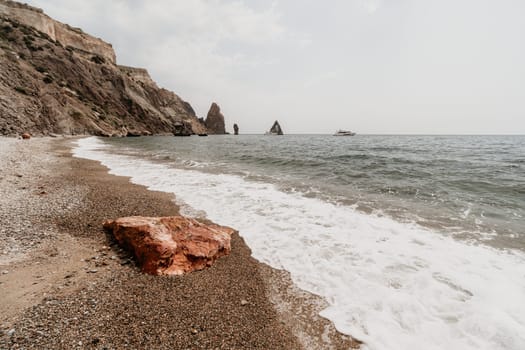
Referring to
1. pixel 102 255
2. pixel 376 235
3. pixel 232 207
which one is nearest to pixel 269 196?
pixel 232 207

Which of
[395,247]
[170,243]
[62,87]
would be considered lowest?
[395,247]

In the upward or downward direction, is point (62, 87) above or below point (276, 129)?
above

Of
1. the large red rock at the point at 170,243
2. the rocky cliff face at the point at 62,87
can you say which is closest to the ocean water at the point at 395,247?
the large red rock at the point at 170,243

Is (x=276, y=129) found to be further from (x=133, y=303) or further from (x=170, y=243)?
(x=133, y=303)

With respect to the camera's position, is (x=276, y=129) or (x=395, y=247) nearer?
(x=395, y=247)

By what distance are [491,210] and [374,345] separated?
10.5m

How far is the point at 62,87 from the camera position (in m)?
56.2

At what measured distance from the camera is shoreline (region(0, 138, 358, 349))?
2955mm

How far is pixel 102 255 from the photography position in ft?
15.9

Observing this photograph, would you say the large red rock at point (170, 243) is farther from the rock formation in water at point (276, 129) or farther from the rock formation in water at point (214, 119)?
the rock formation in water at point (214, 119)

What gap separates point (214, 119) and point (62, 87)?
11865 cm

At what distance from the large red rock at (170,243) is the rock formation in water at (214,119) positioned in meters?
174

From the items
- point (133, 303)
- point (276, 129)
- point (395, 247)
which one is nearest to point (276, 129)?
point (276, 129)

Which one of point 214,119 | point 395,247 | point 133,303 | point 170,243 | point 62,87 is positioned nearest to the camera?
point 133,303
